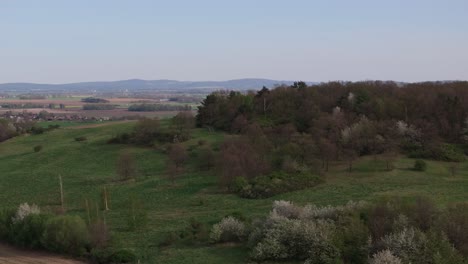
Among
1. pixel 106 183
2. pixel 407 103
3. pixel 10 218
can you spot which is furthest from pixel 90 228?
pixel 407 103

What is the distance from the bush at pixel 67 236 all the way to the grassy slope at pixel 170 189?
233 centimetres

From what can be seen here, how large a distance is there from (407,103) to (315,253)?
1406 inches

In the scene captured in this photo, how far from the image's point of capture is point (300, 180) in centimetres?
3750

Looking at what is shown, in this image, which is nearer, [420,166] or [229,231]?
[229,231]

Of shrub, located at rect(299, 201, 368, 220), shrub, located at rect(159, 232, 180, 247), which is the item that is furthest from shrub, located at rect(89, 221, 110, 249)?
shrub, located at rect(299, 201, 368, 220)

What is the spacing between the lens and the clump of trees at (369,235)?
2061 cm

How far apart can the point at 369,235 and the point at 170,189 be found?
63.7 ft

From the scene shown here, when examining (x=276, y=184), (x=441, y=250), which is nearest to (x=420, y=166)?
(x=276, y=184)

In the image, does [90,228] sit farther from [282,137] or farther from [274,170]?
[282,137]

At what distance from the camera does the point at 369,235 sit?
883 inches

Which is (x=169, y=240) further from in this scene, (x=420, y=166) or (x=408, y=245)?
(x=420, y=166)

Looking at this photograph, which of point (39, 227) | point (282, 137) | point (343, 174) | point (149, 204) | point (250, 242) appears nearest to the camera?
point (250, 242)

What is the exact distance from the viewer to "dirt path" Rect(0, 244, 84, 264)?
24.4 metres

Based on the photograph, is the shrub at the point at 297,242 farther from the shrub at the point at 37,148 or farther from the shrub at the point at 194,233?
the shrub at the point at 37,148
